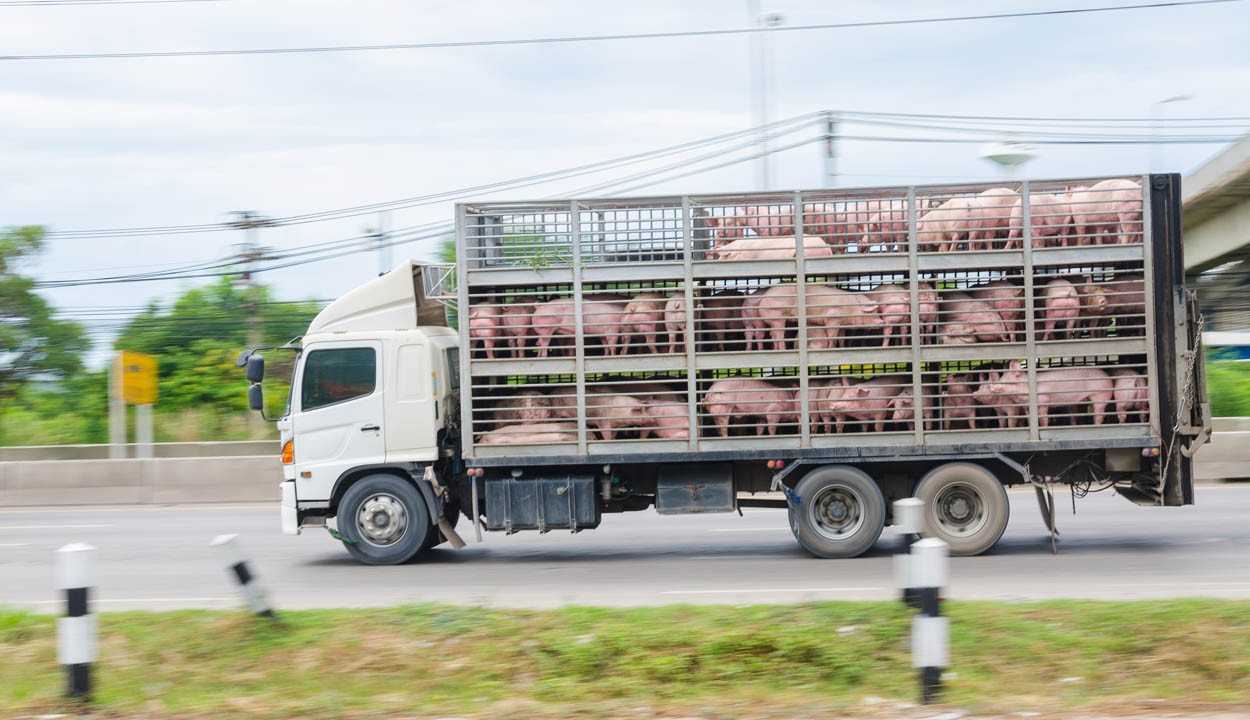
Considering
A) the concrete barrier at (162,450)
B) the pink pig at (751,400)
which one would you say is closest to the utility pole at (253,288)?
Result: the concrete barrier at (162,450)

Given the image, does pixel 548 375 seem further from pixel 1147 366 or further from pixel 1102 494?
pixel 1102 494

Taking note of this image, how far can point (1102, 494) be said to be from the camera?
16203 mm

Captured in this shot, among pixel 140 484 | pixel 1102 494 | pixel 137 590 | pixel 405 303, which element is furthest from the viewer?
pixel 140 484

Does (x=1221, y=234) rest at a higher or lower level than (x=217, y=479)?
higher

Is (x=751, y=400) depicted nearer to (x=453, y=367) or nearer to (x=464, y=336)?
(x=464, y=336)

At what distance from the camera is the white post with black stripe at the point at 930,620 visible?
196 inches

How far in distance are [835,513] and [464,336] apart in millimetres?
3690

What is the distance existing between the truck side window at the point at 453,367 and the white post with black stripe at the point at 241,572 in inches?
163

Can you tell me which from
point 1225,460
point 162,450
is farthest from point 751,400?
point 162,450

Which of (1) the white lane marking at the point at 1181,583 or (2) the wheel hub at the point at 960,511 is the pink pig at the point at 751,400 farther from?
(1) the white lane marking at the point at 1181,583

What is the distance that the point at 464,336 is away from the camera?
9945 mm

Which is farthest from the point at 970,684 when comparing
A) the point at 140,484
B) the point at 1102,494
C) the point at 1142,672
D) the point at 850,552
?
the point at 140,484

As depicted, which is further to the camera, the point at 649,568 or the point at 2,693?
the point at 649,568

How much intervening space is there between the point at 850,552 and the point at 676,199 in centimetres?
350
